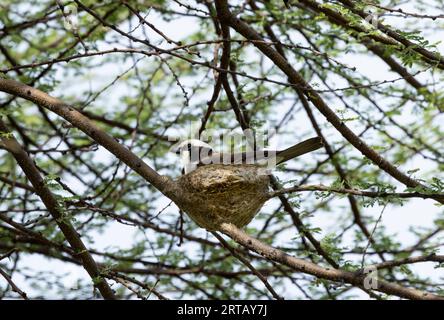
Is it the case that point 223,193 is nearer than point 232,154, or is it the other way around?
point 223,193

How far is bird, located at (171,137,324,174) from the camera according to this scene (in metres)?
5.58

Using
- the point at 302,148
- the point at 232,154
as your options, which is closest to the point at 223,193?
the point at 302,148

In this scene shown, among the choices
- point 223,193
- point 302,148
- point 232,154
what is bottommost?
point 223,193

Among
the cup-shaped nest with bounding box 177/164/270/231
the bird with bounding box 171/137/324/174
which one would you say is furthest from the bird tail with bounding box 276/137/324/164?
the cup-shaped nest with bounding box 177/164/270/231

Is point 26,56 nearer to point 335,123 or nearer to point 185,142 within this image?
point 185,142

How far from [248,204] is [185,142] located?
1.84m

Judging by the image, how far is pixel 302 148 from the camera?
5.57 meters

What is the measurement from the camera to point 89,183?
7.82 metres

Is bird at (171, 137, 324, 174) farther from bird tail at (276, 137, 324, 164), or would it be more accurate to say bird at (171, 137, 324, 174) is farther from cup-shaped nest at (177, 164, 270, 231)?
cup-shaped nest at (177, 164, 270, 231)

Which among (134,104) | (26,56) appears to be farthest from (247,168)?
(26,56)

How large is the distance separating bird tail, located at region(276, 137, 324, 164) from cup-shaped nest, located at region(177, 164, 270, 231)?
0.21m

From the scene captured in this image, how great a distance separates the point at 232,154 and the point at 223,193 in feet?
3.04

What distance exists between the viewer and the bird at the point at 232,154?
18.3ft

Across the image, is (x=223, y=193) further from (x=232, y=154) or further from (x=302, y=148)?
(x=232, y=154)
